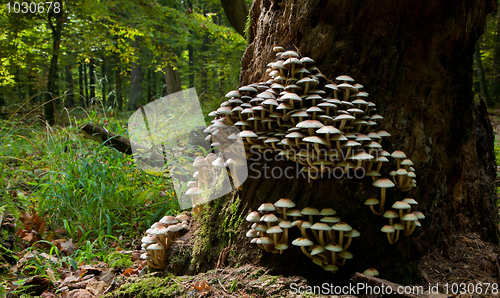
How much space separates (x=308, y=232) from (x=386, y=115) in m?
1.22

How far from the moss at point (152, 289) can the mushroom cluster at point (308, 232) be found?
0.77 meters

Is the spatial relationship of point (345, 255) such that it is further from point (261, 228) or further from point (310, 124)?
point (310, 124)

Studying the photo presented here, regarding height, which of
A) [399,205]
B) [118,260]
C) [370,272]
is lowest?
[118,260]

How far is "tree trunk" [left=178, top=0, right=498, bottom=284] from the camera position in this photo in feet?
7.08

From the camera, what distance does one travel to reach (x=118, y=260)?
2.97 metres

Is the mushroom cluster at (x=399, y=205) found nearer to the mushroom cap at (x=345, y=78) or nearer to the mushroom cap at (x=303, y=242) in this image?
the mushroom cap at (x=303, y=242)

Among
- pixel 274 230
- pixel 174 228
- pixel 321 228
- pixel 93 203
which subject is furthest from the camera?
pixel 93 203

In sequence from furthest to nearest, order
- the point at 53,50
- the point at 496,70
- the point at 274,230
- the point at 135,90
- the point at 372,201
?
the point at 135,90
the point at 496,70
the point at 53,50
the point at 372,201
the point at 274,230

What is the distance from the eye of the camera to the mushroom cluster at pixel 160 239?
251cm

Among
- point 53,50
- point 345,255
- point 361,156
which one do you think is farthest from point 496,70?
point 53,50

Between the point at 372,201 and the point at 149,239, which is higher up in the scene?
the point at 372,201

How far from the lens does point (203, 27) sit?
9469 millimetres

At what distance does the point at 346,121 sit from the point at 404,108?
2.52 feet

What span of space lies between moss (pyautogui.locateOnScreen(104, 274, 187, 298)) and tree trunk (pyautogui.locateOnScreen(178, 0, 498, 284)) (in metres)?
0.34
